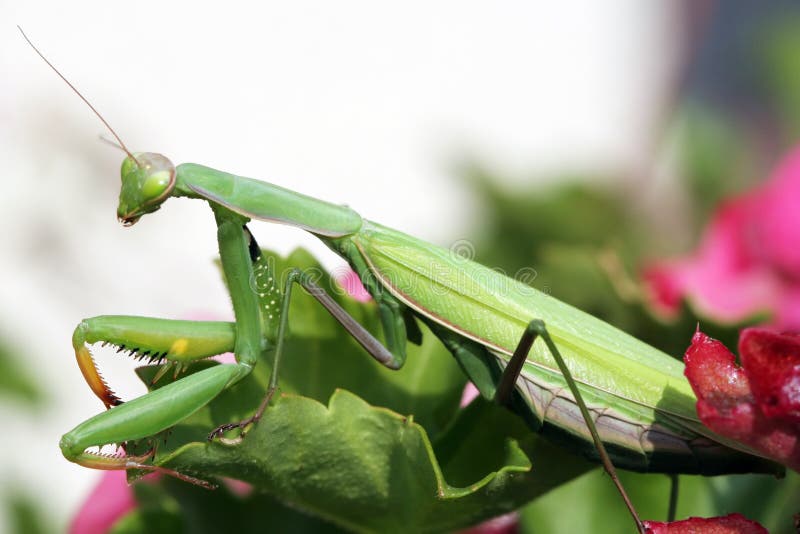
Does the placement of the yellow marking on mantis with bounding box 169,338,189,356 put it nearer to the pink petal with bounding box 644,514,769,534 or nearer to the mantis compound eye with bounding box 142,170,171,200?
the mantis compound eye with bounding box 142,170,171,200

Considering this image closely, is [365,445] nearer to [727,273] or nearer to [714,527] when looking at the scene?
[714,527]

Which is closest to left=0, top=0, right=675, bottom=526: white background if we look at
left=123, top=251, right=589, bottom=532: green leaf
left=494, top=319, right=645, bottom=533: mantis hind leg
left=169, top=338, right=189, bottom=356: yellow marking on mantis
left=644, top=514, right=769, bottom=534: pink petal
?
left=169, top=338, right=189, bottom=356: yellow marking on mantis

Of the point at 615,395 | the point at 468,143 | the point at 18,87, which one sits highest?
the point at 18,87

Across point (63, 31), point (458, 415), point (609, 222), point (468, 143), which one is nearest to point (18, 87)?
point (63, 31)

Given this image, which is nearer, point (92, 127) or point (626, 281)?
point (626, 281)

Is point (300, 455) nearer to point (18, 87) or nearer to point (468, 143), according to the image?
point (468, 143)
